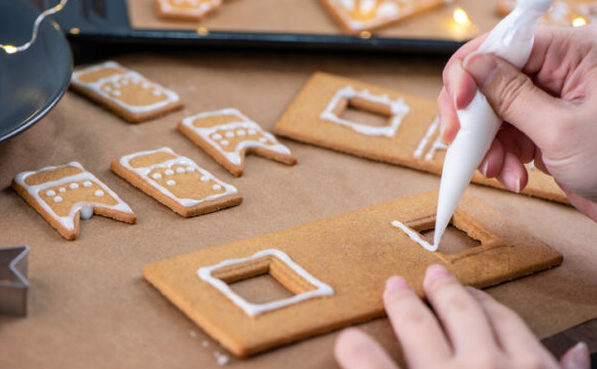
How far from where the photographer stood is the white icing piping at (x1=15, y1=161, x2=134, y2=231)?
4.42 feet

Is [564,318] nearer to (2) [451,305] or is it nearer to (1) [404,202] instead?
(2) [451,305]

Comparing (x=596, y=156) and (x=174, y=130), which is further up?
(x=596, y=156)

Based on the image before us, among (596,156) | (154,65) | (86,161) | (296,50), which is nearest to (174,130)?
(86,161)

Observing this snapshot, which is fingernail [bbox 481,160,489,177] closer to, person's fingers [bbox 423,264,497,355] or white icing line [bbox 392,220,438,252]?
white icing line [bbox 392,220,438,252]

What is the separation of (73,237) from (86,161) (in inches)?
11.5

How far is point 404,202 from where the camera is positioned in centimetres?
147

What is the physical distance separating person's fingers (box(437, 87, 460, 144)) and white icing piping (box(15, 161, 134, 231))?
580 mm

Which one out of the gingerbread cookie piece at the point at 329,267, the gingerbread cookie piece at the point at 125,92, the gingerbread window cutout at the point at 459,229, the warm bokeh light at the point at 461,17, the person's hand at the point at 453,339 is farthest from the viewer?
the warm bokeh light at the point at 461,17

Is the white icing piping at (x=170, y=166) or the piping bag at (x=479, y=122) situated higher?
the piping bag at (x=479, y=122)

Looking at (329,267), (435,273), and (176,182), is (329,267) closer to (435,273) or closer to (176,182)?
(435,273)

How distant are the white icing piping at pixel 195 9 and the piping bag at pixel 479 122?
1068 millimetres

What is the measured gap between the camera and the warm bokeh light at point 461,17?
2.22 meters

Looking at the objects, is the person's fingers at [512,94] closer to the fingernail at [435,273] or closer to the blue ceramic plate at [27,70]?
the fingernail at [435,273]

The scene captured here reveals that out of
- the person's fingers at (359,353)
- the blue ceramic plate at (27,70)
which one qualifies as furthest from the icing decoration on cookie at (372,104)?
the person's fingers at (359,353)
